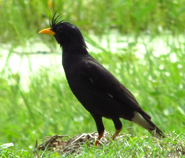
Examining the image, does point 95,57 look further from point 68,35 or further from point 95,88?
point 95,88

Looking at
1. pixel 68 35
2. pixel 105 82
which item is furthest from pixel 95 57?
pixel 105 82

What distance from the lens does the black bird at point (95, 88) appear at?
11.0ft

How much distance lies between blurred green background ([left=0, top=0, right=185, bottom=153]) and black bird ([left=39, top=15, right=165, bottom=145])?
216 millimetres

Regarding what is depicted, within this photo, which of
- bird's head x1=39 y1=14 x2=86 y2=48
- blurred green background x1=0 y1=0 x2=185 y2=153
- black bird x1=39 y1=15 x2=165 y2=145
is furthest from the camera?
blurred green background x1=0 y1=0 x2=185 y2=153

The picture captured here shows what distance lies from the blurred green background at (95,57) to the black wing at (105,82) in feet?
0.99

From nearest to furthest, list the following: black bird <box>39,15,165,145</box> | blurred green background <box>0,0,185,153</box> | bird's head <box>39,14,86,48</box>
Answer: black bird <box>39,15,165,145</box>
bird's head <box>39,14,86,48</box>
blurred green background <box>0,0,185,153</box>

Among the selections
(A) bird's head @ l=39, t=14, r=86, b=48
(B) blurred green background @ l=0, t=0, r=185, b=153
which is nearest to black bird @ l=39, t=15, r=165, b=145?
(A) bird's head @ l=39, t=14, r=86, b=48

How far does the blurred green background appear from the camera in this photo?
470 cm

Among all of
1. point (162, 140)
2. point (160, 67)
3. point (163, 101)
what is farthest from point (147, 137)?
point (160, 67)

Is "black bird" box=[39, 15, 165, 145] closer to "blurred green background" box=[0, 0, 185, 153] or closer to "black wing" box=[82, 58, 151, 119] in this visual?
"black wing" box=[82, 58, 151, 119]

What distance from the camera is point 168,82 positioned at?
4.98 metres

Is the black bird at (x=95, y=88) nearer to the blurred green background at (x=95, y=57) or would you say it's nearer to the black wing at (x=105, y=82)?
the black wing at (x=105, y=82)

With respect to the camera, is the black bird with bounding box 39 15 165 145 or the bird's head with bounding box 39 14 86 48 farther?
the bird's head with bounding box 39 14 86 48

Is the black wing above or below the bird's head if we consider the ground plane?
below
